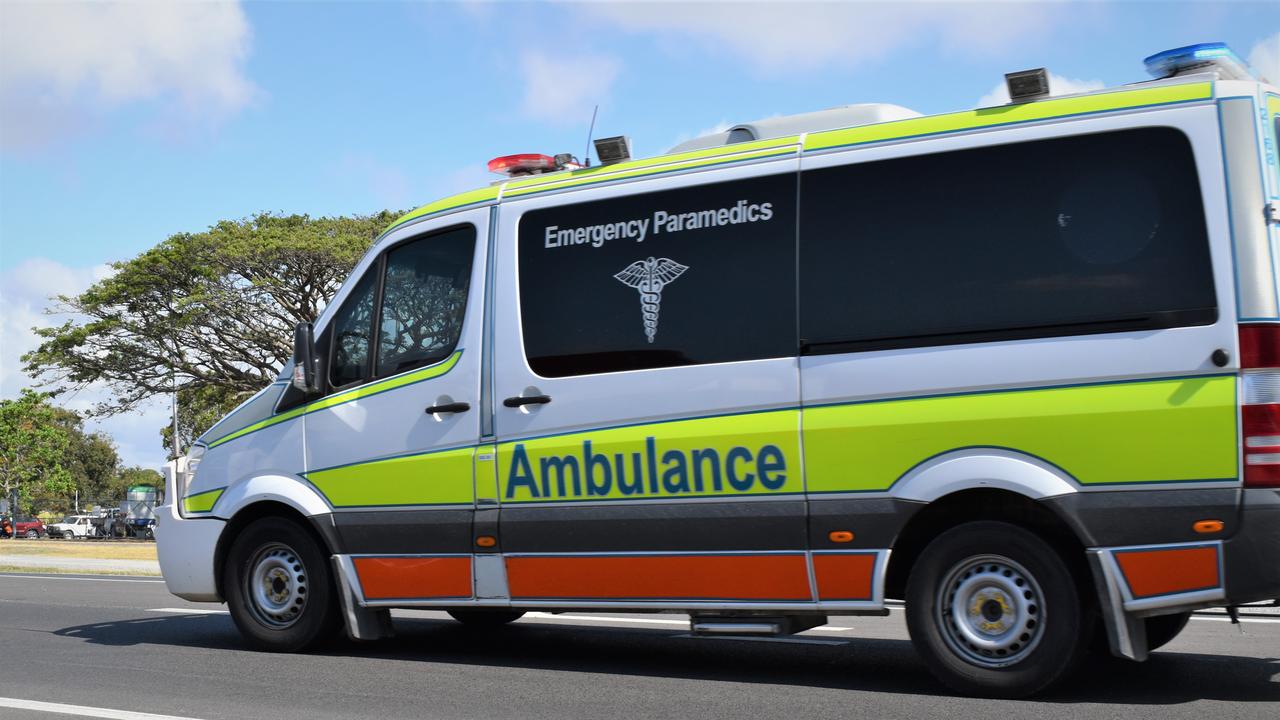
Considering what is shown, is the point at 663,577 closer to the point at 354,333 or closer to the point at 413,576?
the point at 413,576

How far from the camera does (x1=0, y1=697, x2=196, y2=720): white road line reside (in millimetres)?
5597

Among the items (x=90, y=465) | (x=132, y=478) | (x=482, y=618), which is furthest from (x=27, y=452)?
(x=482, y=618)

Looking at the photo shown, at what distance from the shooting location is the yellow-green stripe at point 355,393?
7469 millimetres

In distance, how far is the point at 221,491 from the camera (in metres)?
8.29

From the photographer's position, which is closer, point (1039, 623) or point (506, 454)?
point (1039, 623)

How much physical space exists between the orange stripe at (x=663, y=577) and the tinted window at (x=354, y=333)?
5.54ft

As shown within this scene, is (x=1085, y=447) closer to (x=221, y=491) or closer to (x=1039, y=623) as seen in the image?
(x=1039, y=623)

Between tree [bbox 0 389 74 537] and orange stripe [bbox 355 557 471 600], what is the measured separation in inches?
2365

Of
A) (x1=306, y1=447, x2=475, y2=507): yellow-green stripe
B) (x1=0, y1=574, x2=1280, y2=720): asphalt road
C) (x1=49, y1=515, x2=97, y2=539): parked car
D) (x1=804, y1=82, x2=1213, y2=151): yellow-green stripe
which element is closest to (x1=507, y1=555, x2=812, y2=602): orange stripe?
(x1=0, y1=574, x2=1280, y2=720): asphalt road

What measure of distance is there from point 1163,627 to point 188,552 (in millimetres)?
6020

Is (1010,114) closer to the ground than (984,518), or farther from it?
farther from it

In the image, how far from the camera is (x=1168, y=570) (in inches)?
216

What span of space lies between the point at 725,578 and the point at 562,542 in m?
0.99

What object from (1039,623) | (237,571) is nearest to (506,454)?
(237,571)
